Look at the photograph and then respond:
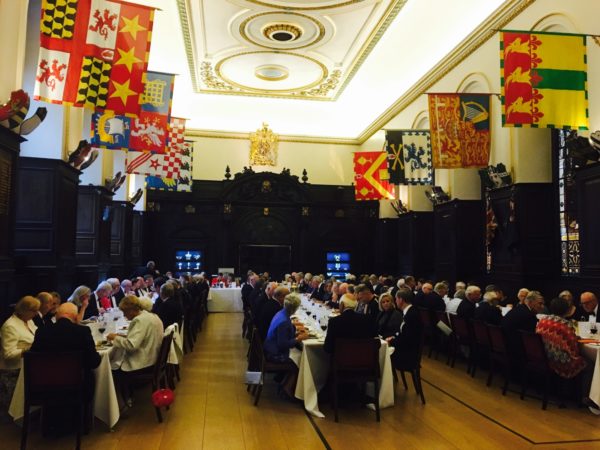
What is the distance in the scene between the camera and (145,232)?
17219mm

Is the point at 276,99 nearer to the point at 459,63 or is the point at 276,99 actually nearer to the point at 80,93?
the point at 459,63

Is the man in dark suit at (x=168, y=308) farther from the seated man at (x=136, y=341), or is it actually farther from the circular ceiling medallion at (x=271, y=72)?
the circular ceiling medallion at (x=271, y=72)

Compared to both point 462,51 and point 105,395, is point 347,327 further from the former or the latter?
point 462,51

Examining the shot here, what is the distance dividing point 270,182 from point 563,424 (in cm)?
1435

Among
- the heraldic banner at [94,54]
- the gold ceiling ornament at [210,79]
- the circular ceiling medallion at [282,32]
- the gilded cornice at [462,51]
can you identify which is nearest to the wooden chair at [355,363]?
the heraldic banner at [94,54]

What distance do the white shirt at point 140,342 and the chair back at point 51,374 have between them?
80 centimetres

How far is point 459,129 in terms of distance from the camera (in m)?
9.98

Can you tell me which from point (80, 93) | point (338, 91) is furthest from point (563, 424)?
point (338, 91)

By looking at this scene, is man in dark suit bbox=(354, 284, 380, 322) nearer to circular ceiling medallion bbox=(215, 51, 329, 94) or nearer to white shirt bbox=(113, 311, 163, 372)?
white shirt bbox=(113, 311, 163, 372)

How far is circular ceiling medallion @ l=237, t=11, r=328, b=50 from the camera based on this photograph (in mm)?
11906

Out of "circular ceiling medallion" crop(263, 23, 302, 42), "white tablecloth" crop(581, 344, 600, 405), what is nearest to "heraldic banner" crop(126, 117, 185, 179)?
"circular ceiling medallion" crop(263, 23, 302, 42)

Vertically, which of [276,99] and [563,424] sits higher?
[276,99]

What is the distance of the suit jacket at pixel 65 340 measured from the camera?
164 inches

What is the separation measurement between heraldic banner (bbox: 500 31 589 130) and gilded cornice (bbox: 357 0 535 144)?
0.61 meters
